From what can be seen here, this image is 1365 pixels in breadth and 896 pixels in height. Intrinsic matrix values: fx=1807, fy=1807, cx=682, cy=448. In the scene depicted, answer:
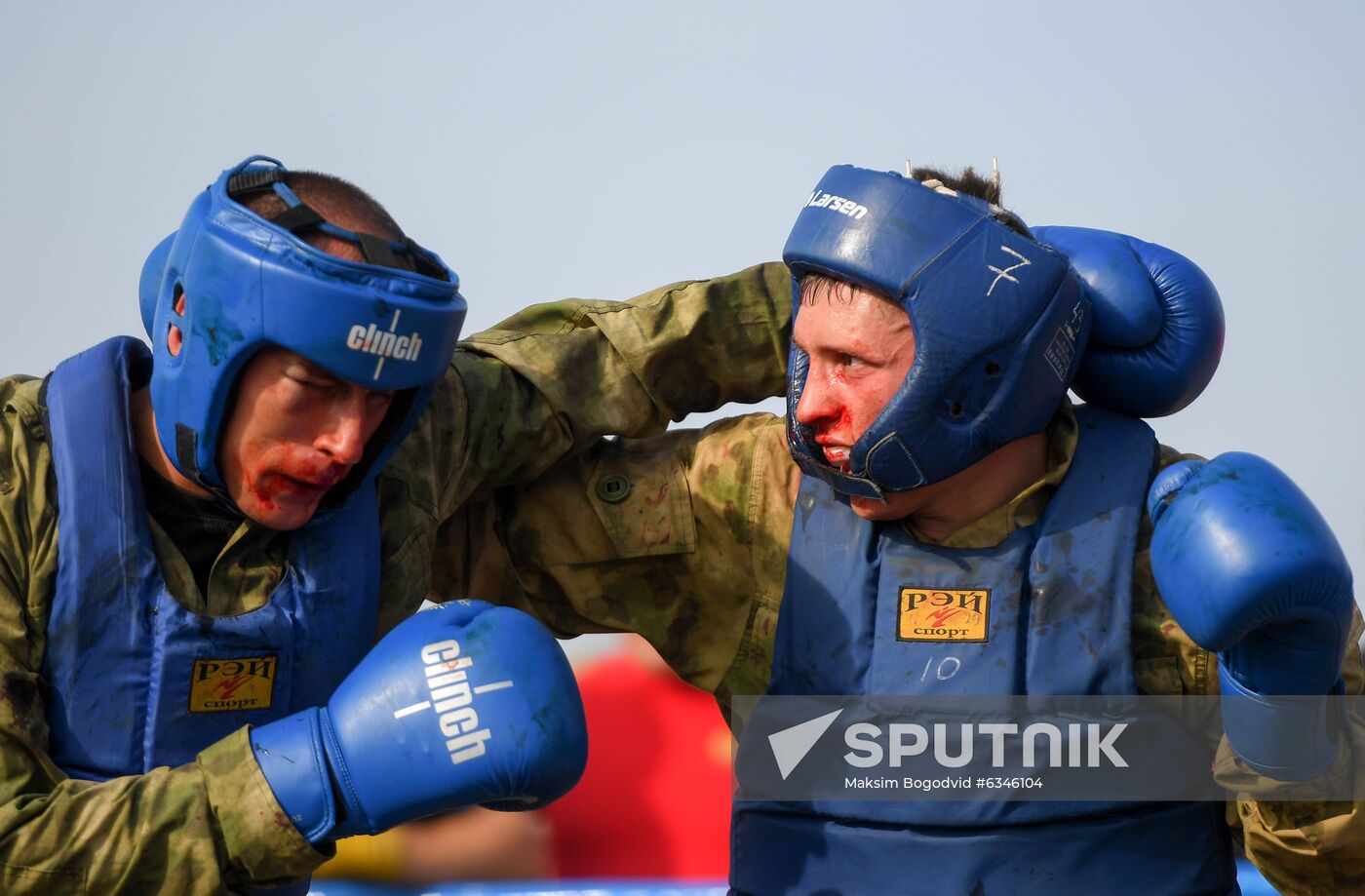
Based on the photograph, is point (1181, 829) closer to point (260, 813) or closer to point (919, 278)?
point (919, 278)

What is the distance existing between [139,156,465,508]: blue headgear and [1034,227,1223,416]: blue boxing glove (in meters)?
1.45

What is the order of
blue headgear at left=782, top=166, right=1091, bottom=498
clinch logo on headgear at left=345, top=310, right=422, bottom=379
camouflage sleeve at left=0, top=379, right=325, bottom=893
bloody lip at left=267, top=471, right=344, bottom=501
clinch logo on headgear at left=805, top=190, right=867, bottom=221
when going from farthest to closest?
clinch logo on headgear at left=805, top=190, right=867, bottom=221 < blue headgear at left=782, top=166, right=1091, bottom=498 < bloody lip at left=267, top=471, right=344, bottom=501 < clinch logo on headgear at left=345, top=310, right=422, bottom=379 < camouflage sleeve at left=0, top=379, right=325, bottom=893

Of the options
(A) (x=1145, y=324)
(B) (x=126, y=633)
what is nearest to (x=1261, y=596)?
(A) (x=1145, y=324)

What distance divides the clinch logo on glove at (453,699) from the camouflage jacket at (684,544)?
33.9 inches

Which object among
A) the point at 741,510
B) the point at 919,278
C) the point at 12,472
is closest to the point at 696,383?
the point at 741,510

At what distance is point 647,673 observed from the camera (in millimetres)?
6539

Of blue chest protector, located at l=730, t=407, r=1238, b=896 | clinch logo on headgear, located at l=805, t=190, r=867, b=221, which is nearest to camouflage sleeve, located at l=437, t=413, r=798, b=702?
blue chest protector, located at l=730, t=407, r=1238, b=896

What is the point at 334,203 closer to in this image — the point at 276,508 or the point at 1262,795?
the point at 276,508

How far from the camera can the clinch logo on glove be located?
336 cm

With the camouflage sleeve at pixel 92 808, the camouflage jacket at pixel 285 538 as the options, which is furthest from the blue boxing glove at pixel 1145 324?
the camouflage sleeve at pixel 92 808

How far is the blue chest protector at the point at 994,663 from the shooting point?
3.89 metres

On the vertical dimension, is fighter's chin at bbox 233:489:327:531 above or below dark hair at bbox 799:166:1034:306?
below

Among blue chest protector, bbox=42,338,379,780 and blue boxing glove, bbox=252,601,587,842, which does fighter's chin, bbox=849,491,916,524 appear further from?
blue chest protector, bbox=42,338,379,780

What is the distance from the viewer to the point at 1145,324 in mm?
3996
